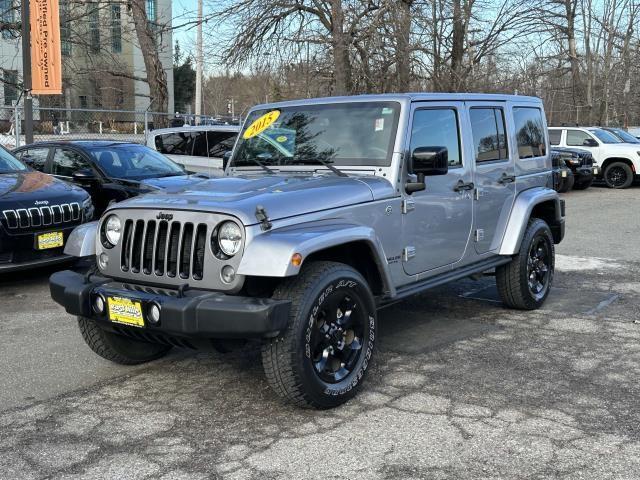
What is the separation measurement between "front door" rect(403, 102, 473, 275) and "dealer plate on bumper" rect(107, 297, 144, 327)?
6.10 feet

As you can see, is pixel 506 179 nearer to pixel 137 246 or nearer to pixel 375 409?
pixel 375 409

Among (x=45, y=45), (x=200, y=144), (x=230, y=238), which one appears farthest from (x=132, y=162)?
(x=230, y=238)

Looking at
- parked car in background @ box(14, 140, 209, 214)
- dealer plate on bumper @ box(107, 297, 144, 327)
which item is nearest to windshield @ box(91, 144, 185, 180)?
parked car in background @ box(14, 140, 209, 214)

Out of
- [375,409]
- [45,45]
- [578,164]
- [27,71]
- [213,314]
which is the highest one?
[45,45]

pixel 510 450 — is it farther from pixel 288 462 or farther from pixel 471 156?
pixel 471 156

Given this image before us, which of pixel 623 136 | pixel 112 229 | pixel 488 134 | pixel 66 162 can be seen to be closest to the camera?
pixel 112 229

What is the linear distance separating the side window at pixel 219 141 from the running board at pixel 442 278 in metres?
8.31

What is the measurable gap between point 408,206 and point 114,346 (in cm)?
222

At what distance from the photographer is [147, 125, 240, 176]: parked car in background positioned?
43.9ft

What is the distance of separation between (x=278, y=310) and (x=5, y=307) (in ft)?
13.7

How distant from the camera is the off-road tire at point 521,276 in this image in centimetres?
616

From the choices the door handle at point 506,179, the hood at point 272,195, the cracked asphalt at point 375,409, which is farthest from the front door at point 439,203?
the cracked asphalt at point 375,409

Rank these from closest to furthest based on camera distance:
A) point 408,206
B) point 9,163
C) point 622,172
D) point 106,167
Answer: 1. point 408,206
2. point 9,163
3. point 106,167
4. point 622,172

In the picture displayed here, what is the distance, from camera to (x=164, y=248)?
4125mm
